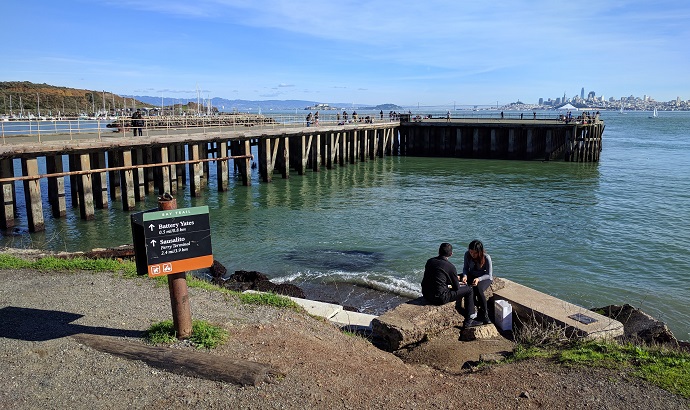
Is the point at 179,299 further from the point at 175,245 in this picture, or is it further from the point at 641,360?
the point at 641,360

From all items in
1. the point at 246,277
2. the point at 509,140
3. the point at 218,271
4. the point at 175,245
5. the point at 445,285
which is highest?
the point at 175,245

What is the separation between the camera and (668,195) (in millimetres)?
30641

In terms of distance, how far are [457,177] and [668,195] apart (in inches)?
484

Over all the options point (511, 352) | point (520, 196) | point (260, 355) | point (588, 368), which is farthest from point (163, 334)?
point (520, 196)

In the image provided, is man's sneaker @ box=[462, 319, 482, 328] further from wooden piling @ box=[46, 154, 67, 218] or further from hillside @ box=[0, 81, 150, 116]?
hillside @ box=[0, 81, 150, 116]

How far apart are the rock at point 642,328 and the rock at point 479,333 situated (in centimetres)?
201

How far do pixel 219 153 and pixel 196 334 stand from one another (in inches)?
1009

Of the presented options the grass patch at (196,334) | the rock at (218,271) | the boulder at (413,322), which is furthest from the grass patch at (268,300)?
the rock at (218,271)

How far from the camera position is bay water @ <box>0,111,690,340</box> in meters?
14.9

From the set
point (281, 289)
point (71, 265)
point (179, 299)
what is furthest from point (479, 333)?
point (71, 265)

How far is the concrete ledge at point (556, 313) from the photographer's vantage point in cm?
857

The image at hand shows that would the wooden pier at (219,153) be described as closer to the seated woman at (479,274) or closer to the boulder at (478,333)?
the seated woman at (479,274)

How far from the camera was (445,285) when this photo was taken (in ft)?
29.6

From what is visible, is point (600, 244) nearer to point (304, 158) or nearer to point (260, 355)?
point (260, 355)
